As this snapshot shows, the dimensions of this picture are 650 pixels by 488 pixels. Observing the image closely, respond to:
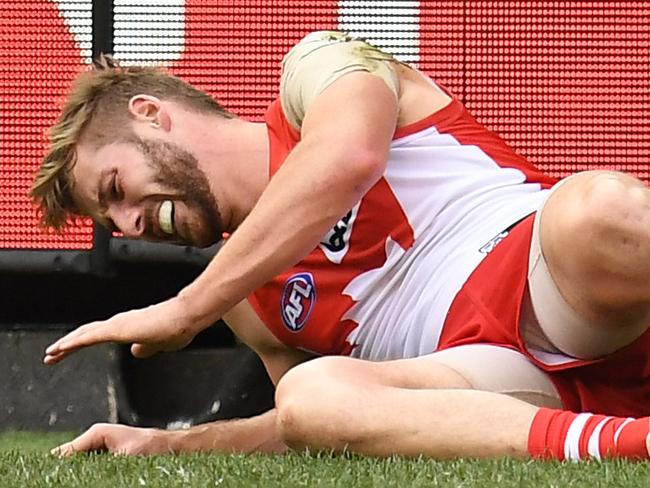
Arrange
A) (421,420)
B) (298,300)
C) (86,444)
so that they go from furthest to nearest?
(298,300)
(86,444)
(421,420)

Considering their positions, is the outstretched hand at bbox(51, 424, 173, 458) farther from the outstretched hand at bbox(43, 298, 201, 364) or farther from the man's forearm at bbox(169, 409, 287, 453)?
the outstretched hand at bbox(43, 298, 201, 364)

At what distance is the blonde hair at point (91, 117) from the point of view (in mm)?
2354

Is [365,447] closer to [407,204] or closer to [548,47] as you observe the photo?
[407,204]

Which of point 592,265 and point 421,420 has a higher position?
point 592,265

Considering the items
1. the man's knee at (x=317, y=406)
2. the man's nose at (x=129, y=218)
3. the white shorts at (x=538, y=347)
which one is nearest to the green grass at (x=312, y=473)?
the man's knee at (x=317, y=406)

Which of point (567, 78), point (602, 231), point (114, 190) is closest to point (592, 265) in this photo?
point (602, 231)

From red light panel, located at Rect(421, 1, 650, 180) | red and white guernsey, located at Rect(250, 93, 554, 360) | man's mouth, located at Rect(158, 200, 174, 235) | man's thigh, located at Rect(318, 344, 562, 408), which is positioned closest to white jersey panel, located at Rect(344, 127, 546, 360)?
red and white guernsey, located at Rect(250, 93, 554, 360)

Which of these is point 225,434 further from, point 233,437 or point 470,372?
point 470,372

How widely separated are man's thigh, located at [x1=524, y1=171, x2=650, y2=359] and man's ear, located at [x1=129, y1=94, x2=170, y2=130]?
61 centimetres

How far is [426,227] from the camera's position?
2234 millimetres

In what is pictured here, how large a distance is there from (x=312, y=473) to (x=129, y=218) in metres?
0.69

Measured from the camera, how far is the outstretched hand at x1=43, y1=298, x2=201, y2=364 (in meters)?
2.00

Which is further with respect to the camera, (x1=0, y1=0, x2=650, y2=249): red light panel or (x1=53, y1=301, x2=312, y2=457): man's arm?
(x1=0, y1=0, x2=650, y2=249): red light panel

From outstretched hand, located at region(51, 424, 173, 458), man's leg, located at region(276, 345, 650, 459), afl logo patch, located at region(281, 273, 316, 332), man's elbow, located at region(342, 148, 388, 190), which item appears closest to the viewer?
man's leg, located at region(276, 345, 650, 459)
